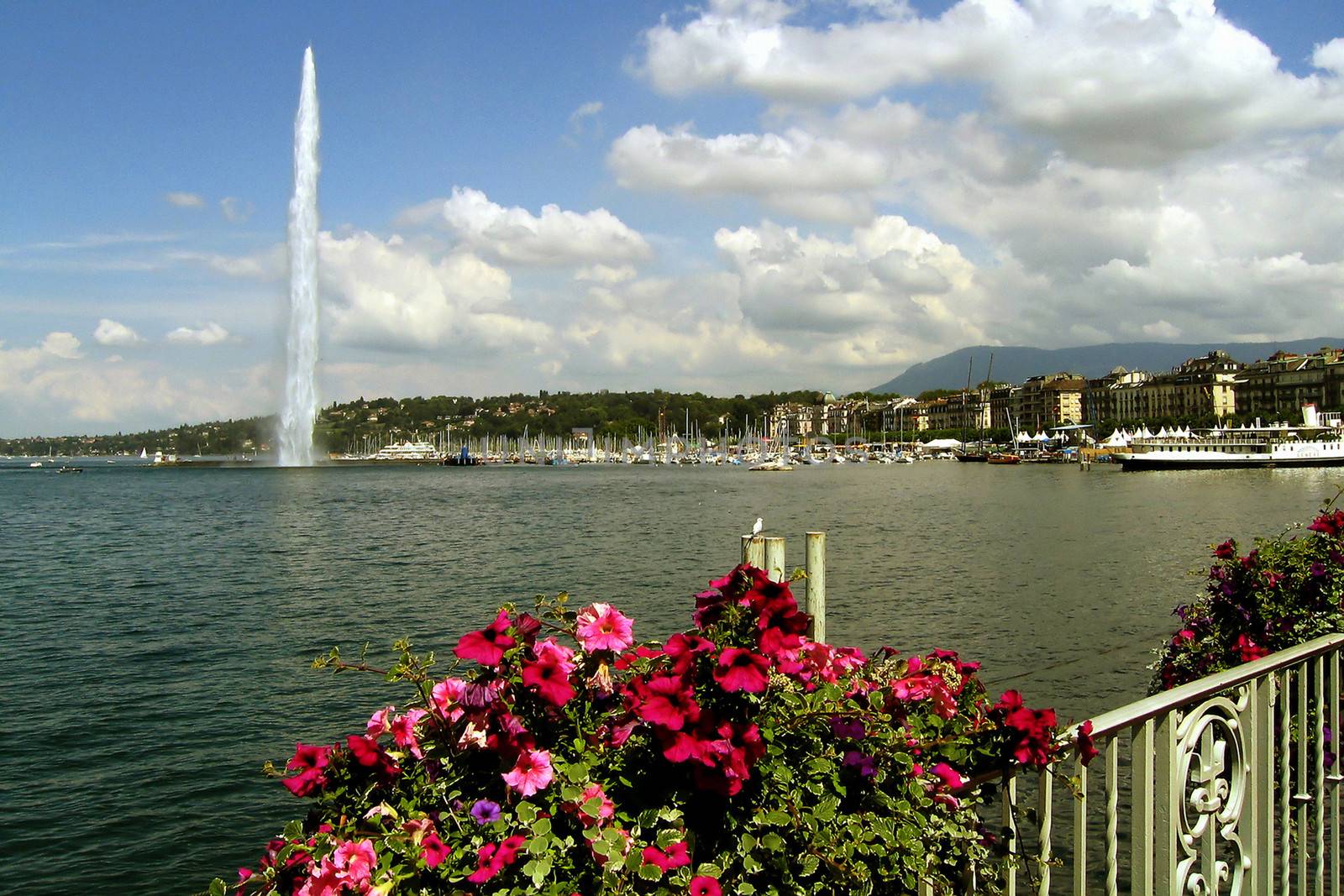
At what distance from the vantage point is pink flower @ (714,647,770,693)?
240 centimetres

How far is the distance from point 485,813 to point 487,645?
408 millimetres

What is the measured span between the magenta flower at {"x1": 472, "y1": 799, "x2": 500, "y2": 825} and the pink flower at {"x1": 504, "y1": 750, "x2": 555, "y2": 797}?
0.07 meters

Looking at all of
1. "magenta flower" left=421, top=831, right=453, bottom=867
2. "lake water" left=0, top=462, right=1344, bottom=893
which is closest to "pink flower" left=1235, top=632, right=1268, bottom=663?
"magenta flower" left=421, top=831, right=453, bottom=867

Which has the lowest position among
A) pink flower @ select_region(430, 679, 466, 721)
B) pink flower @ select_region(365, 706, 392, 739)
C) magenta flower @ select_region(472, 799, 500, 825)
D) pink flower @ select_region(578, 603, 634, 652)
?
magenta flower @ select_region(472, 799, 500, 825)

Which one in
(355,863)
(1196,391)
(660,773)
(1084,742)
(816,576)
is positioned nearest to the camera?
(355,863)

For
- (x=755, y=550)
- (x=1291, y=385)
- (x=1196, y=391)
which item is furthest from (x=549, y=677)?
(x=1196, y=391)

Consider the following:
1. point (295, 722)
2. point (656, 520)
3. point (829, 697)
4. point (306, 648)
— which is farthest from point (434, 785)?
point (656, 520)

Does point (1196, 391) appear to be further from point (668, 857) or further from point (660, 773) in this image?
point (668, 857)

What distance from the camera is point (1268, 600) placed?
305 inches

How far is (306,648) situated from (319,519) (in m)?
36.7

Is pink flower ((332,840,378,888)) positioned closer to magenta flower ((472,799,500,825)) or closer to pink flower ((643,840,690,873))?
magenta flower ((472,799,500,825))

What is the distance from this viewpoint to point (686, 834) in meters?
2.56

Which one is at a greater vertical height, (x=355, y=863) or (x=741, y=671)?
(x=741, y=671)

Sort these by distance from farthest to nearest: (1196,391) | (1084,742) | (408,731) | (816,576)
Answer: (1196,391)
(816,576)
(1084,742)
(408,731)
